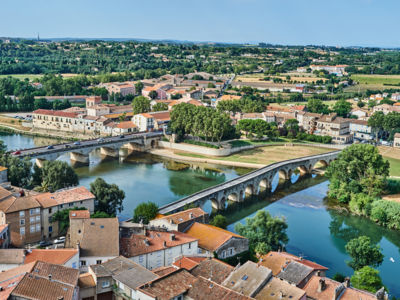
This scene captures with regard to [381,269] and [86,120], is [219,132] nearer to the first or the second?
[86,120]

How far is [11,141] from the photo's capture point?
77.1 meters

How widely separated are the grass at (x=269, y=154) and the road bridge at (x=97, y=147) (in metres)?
6.82

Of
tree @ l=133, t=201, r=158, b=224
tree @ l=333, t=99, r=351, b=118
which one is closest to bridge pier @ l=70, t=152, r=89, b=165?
tree @ l=133, t=201, r=158, b=224

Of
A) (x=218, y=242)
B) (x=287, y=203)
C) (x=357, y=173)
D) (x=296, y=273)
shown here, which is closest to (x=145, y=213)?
(x=218, y=242)

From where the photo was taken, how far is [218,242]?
31453 millimetres

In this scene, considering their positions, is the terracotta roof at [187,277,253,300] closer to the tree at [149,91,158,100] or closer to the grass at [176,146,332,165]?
the grass at [176,146,332,165]

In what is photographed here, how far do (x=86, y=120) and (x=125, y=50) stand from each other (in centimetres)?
12239

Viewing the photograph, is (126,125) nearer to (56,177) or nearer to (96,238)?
(56,177)

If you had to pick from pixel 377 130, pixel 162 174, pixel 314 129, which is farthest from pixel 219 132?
pixel 377 130

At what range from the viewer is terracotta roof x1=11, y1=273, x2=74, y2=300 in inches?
762

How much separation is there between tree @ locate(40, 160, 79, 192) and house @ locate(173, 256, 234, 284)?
19.5m

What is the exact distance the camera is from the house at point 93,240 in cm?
2636

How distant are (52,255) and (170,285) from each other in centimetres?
740

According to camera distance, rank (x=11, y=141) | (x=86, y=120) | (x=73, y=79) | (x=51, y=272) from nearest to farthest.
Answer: (x=51, y=272), (x=11, y=141), (x=86, y=120), (x=73, y=79)
